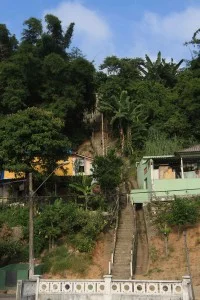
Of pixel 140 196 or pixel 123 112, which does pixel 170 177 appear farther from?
pixel 123 112

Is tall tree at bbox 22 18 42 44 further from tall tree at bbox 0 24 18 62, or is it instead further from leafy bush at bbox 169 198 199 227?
leafy bush at bbox 169 198 199 227

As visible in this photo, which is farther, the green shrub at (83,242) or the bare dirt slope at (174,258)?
the green shrub at (83,242)

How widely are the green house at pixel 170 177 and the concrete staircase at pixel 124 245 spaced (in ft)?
6.13

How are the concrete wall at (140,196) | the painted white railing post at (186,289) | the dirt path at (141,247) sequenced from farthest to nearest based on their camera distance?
the concrete wall at (140,196) < the dirt path at (141,247) < the painted white railing post at (186,289)

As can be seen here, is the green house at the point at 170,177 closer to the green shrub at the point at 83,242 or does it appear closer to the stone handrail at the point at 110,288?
the green shrub at the point at 83,242

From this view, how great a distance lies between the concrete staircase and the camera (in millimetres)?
23844

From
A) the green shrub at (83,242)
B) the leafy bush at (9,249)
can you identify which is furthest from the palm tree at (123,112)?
the leafy bush at (9,249)

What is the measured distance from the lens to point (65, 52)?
174 ft

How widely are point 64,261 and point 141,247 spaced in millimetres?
5169

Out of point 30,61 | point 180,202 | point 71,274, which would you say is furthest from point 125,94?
point 71,274

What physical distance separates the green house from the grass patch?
7189 millimetres

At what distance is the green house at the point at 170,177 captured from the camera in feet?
100

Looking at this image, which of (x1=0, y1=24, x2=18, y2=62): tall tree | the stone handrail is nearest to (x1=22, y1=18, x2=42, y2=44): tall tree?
(x1=0, y1=24, x2=18, y2=62): tall tree

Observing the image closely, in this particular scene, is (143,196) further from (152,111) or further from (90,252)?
(152,111)
